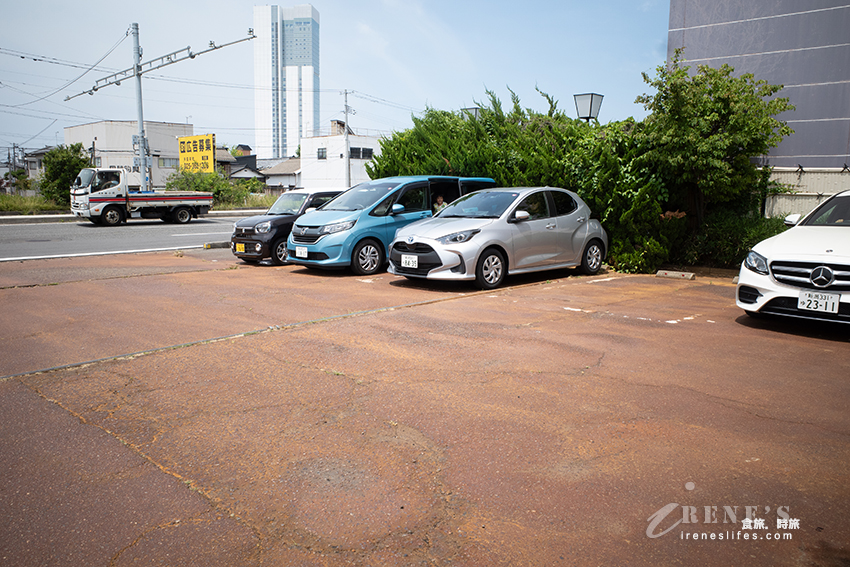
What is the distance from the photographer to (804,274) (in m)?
6.32

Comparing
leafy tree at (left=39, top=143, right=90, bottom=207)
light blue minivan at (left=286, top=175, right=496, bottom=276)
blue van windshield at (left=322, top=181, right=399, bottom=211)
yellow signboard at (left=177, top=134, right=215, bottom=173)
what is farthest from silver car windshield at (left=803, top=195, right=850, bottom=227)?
yellow signboard at (left=177, top=134, right=215, bottom=173)

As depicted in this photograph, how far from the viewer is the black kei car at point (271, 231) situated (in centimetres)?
1227

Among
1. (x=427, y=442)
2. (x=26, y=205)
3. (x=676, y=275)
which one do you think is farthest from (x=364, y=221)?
(x=26, y=205)

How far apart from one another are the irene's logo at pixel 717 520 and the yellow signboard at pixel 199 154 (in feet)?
152

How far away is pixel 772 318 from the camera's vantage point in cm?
728

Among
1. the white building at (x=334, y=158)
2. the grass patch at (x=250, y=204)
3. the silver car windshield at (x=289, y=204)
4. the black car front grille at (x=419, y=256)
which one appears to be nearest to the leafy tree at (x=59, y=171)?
the grass patch at (x=250, y=204)

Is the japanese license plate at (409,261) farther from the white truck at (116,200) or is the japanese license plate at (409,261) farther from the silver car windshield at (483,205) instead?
the white truck at (116,200)

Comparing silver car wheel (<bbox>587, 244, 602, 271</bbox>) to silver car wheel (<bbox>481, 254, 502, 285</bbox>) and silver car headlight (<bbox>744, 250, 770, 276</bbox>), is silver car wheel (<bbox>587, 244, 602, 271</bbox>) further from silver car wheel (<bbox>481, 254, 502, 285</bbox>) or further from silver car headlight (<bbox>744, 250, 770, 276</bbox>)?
silver car headlight (<bbox>744, 250, 770, 276</bbox>)

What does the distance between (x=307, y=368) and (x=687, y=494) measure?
3156 mm

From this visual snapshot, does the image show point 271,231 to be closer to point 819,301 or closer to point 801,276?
point 801,276

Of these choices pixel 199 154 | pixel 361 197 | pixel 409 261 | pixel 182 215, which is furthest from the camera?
pixel 199 154

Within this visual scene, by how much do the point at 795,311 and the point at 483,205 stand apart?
508 centimetres

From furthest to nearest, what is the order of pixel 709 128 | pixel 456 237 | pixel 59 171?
pixel 59 171
pixel 709 128
pixel 456 237

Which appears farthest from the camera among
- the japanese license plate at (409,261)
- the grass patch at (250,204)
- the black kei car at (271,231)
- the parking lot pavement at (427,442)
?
the grass patch at (250,204)
